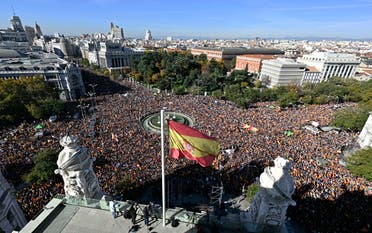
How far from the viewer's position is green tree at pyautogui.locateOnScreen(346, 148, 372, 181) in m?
20.8

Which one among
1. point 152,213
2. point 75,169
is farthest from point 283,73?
point 75,169

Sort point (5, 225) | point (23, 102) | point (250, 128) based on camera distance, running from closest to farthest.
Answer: point (5, 225) → point (250, 128) → point (23, 102)

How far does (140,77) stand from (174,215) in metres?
70.1

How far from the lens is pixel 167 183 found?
21344mm

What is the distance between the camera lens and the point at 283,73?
73625 mm

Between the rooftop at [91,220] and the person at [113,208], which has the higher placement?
the person at [113,208]

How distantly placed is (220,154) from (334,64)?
3329 inches

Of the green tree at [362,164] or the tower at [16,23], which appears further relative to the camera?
the tower at [16,23]

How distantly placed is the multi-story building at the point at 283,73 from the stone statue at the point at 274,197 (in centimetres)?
7451

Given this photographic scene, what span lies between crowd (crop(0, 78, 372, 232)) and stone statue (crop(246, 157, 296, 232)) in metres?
11.7

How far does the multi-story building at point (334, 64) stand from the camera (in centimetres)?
8119

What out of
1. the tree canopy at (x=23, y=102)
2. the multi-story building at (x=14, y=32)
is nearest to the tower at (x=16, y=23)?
the multi-story building at (x=14, y=32)

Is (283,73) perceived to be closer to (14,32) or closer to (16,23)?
(14,32)

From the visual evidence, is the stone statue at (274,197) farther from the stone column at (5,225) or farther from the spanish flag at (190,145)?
the stone column at (5,225)
